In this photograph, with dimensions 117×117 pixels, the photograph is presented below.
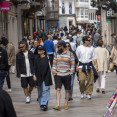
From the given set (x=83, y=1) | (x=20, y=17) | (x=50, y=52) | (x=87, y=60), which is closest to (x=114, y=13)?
(x=20, y=17)

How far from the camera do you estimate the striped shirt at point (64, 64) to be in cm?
1177

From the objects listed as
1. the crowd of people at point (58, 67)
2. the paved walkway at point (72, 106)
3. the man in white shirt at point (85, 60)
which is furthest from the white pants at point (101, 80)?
the man in white shirt at point (85, 60)

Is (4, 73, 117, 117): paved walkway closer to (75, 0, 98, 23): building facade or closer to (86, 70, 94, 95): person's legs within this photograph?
(86, 70, 94, 95): person's legs

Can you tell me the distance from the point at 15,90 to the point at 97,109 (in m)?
5.47

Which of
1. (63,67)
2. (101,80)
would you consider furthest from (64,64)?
(101,80)

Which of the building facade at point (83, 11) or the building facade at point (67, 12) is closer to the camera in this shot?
the building facade at point (67, 12)

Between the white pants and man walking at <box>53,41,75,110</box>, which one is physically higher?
man walking at <box>53,41,75,110</box>

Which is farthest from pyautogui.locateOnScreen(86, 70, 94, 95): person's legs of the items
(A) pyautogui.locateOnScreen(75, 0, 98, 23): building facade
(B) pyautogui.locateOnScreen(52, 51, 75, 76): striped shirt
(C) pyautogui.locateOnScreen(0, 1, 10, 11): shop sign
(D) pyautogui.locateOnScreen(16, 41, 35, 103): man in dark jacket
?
(A) pyautogui.locateOnScreen(75, 0, 98, 23): building facade

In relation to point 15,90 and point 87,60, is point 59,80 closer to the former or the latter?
point 87,60

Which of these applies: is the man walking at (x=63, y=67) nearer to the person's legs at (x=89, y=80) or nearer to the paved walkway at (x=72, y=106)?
the paved walkway at (x=72, y=106)

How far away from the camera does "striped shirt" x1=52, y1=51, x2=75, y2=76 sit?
11.8 meters

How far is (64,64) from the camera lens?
11812mm

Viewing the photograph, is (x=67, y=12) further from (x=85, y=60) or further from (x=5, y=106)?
(x=5, y=106)

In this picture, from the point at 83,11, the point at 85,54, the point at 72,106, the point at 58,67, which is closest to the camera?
the point at 58,67
